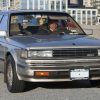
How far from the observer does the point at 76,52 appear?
8.12m

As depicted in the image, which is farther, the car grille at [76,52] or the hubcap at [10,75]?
the hubcap at [10,75]

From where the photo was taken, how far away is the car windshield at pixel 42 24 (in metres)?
9.39

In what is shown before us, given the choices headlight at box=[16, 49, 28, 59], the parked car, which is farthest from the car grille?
headlight at box=[16, 49, 28, 59]

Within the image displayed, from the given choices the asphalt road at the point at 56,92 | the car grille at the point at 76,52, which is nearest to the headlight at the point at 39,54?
the car grille at the point at 76,52

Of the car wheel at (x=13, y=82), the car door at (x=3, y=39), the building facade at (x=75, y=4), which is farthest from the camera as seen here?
the building facade at (x=75, y=4)

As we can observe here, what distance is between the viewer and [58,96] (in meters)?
8.01

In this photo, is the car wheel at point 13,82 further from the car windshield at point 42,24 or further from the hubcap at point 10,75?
the car windshield at point 42,24

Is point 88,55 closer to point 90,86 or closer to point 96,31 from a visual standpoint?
point 90,86

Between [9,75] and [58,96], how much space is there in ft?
3.80

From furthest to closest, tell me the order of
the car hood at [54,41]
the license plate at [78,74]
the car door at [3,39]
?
the car door at [3,39], the car hood at [54,41], the license plate at [78,74]

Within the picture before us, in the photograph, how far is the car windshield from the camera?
939cm

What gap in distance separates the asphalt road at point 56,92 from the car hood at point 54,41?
0.86 m

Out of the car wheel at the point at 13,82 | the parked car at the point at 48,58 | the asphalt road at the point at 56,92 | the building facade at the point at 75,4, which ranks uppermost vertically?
the parked car at the point at 48,58

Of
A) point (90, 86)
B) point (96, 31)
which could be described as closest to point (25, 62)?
point (90, 86)
